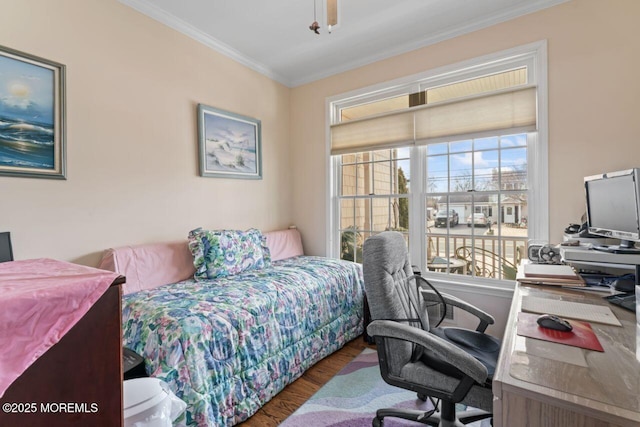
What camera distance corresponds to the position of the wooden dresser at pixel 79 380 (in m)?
0.78

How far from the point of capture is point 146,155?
96.3 inches

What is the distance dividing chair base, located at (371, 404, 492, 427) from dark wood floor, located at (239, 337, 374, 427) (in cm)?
53

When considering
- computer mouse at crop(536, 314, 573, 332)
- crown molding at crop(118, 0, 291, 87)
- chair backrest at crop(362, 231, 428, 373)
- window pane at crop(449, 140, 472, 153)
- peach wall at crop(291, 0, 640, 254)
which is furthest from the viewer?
window pane at crop(449, 140, 472, 153)

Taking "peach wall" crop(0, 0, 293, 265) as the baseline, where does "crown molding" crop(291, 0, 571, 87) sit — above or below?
above

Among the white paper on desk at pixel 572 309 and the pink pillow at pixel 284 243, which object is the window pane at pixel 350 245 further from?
the white paper on desk at pixel 572 309

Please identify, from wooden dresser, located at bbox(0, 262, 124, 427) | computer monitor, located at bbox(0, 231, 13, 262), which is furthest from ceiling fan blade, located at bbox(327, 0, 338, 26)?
computer monitor, located at bbox(0, 231, 13, 262)

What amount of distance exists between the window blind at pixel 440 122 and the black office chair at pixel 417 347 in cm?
153

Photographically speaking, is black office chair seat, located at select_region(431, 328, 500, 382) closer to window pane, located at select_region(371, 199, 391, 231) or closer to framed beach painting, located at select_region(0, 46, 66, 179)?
window pane, located at select_region(371, 199, 391, 231)

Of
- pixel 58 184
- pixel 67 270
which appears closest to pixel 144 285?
pixel 58 184

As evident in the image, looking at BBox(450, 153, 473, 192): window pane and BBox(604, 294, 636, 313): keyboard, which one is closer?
BBox(604, 294, 636, 313): keyboard

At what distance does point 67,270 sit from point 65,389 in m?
0.43

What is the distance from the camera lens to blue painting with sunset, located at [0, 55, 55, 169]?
1.77 metres

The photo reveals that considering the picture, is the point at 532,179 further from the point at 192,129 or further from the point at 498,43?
the point at 192,129

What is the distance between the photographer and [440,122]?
2789 millimetres
